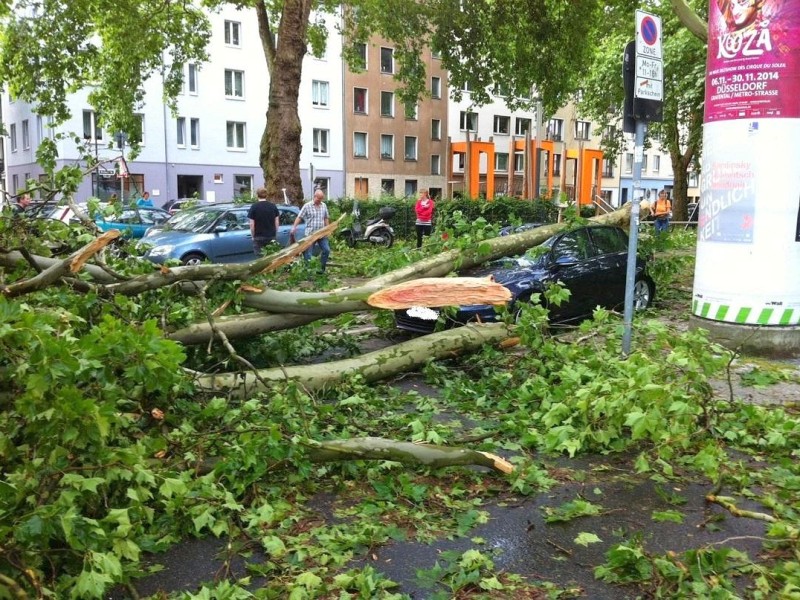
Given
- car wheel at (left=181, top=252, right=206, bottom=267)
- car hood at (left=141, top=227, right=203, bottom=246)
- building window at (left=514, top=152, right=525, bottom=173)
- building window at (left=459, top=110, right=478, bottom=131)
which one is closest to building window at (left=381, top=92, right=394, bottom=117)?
building window at (left=459, top=110, right=478, bottom=131)

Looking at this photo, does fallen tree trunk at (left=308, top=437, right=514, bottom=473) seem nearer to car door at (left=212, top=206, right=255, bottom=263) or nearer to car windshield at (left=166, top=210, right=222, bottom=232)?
car door at (left=212, top=206, right=255, bottom=263)

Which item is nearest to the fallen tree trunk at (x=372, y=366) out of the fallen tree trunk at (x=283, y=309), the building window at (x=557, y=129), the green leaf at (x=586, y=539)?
the fallen tree trunk at (x=283, y=309)

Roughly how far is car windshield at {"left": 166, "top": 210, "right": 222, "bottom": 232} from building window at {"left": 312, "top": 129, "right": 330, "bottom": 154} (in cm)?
3429

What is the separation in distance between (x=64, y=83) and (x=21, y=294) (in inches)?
717

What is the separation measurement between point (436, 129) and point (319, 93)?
34.7 feet

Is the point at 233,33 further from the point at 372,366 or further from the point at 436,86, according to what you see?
the point at 372,366

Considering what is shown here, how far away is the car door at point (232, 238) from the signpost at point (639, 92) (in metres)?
9.56

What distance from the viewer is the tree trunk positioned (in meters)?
17.3

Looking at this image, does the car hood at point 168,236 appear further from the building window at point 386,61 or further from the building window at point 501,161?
the building window at point 501,161

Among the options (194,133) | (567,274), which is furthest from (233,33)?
(567,274)

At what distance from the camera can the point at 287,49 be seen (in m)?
17.4

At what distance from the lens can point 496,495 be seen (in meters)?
4.62

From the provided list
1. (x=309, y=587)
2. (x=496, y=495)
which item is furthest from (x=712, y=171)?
(x=309, y=587)

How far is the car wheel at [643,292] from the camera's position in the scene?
11555 mm
